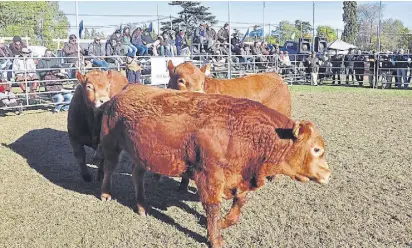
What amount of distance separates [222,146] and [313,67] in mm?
17989

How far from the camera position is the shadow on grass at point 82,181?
5027mm

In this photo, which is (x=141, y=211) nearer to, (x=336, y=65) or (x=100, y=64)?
(x=100, y=64)

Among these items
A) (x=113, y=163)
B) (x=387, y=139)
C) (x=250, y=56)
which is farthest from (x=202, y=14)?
(x=113, y=163)

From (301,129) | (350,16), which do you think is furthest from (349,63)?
(350,16)

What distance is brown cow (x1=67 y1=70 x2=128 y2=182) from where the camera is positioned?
577 cm

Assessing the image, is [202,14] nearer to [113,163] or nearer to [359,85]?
[359,85]

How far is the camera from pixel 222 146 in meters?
3.85

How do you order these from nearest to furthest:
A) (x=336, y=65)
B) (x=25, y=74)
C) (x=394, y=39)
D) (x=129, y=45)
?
(x=25, y=74)
(x=129, y=45)
(x=336, y=65)
(x=394, y=39)

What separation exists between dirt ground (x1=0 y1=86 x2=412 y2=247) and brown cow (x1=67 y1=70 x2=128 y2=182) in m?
0.43

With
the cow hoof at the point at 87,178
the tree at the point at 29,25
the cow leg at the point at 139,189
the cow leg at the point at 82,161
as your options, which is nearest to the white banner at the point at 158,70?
the cow leg at the point at 82,161

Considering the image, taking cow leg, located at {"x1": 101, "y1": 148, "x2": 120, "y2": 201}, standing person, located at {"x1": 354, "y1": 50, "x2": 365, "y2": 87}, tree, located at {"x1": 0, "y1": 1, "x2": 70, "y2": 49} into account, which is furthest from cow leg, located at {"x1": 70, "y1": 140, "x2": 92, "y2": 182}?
tree, located at {"x1": 0, "y1": 1, "x2": 70, "y2": 49}

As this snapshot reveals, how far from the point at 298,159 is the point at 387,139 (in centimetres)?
503

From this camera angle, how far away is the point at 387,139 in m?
8.14

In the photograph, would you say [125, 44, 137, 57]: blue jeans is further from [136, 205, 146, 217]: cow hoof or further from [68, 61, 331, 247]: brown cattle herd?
[136, 205, 146, 217]: cow hoof
